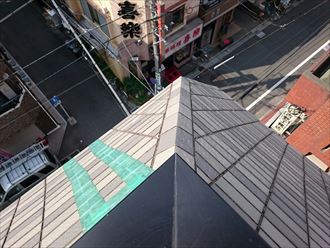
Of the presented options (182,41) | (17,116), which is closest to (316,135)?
(182,41)

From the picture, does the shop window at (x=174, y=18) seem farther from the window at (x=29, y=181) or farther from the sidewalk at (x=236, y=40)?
the window at (x=29, y=181)

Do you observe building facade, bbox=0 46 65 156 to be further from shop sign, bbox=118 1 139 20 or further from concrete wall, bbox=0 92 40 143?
shop sign, bbox=118 1 139 20

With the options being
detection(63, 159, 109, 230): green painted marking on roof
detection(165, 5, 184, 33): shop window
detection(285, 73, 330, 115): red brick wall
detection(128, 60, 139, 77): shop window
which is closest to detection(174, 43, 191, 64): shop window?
detection(165, 5, 184, 33): shop window

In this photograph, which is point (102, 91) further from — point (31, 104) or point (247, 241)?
point (247, 241)

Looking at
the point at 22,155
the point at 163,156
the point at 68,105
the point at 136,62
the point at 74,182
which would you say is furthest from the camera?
the point at 68,105

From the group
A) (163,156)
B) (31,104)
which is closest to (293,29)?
(31,104)

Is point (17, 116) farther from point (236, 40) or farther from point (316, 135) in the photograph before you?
point (236, 40)

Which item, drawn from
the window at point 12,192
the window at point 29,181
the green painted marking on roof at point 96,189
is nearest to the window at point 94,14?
the window at point 29,181
